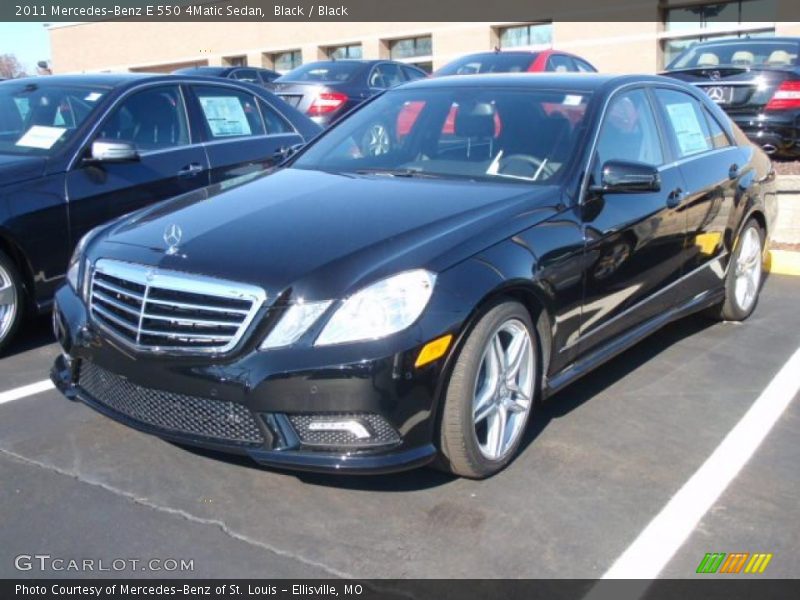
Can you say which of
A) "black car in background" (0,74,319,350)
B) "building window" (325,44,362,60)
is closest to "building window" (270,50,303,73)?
"building window" (325,44,362,60)

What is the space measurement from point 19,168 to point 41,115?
30.5 inches

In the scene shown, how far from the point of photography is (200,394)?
3.34m

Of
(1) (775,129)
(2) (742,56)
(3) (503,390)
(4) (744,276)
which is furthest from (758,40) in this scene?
(3) (503,390)

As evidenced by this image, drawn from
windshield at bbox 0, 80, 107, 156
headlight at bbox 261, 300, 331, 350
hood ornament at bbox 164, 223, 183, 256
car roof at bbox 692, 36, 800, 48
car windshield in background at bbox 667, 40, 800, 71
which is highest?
car roof at bbox 692, 36, 800, 48

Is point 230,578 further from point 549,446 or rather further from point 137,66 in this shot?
point 137,66

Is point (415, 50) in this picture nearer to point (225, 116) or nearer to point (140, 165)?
point (225, 116)

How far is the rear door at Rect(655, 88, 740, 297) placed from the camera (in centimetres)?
516

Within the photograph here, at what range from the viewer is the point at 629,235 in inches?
177

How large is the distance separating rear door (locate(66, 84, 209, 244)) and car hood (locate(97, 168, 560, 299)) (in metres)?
1.45

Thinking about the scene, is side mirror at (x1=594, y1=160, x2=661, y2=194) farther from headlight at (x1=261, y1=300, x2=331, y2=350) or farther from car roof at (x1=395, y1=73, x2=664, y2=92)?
headlight at (x1=261, y1=300, x2=331, y2=350)

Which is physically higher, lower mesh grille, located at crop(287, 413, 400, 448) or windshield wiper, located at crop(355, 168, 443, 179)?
windshield wiper, located at crop(355, 168, 443, 179)

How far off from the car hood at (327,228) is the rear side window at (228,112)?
2.35 metres

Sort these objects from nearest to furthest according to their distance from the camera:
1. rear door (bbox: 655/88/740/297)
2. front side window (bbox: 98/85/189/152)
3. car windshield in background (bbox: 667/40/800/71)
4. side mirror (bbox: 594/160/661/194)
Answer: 1. side mirror (bbox: 594/160/661/194)
2. rear door (bbox: 655/88/740/297)
3. front side window (bbox: 98/85/189/152)
4. car windshield in background (bbox: 667/40/800/71)
